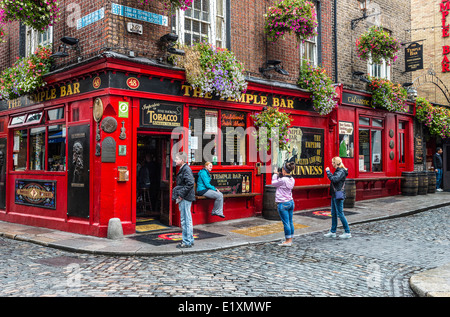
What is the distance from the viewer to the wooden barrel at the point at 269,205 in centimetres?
1149

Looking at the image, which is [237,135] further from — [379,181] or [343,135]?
[379,181]

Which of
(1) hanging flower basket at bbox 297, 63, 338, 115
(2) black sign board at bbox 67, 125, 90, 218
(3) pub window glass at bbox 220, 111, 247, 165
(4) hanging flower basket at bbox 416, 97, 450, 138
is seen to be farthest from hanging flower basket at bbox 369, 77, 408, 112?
(2) black sign board at bbox 67, 125, 90, 218

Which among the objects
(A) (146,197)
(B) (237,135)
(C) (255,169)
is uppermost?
(B) (237,135)

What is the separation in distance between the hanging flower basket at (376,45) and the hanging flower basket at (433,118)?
4054mm

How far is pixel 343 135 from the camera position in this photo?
1470 centimetres

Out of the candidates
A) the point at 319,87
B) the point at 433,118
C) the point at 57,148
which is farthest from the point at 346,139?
the point at 57,148

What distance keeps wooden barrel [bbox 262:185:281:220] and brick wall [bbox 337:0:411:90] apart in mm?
5757

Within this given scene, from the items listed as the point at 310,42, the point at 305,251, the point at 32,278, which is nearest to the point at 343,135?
the point at 310,42

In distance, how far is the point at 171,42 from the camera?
32.7ft

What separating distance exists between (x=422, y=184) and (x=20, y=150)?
15565 millimetres

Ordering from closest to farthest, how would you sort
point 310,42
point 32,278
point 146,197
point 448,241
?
1. point 32,278
2. point 448,241
3. point 146,197
4. point 310,42

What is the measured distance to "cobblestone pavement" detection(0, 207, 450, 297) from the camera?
17.1 feet

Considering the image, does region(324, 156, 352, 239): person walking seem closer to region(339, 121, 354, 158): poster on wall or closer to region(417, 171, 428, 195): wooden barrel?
region(339, 121, 354, 158): poster on wall

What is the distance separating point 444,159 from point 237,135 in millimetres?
12460
